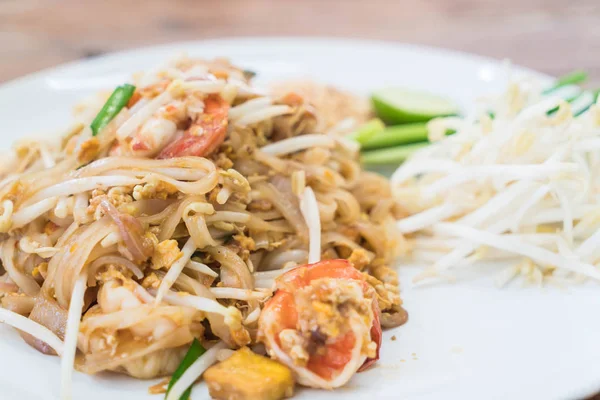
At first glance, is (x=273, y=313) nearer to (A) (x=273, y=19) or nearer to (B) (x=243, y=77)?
(B) (x=243, y=77)

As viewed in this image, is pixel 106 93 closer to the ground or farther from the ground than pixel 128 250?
farther from the ground

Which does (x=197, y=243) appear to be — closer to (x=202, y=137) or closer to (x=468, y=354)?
(x=202, y=137)

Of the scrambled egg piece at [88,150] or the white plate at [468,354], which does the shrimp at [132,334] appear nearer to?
the white plate at [468,354]

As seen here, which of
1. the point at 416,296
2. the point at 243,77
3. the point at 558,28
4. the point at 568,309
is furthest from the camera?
the point at 558,28

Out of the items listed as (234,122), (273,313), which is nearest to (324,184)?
Answer: (234,122)

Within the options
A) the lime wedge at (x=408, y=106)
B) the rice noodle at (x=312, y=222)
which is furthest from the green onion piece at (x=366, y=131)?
the rice noodle at (x=312, y=222)

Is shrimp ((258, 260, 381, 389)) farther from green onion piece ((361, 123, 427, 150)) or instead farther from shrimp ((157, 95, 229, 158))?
green onion piece ((361, 123, 427, 150))

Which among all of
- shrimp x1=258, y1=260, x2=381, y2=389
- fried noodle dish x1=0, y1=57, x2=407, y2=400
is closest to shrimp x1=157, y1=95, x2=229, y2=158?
fried noodle dish x1=0, y1=57, x2=407, y2=400
